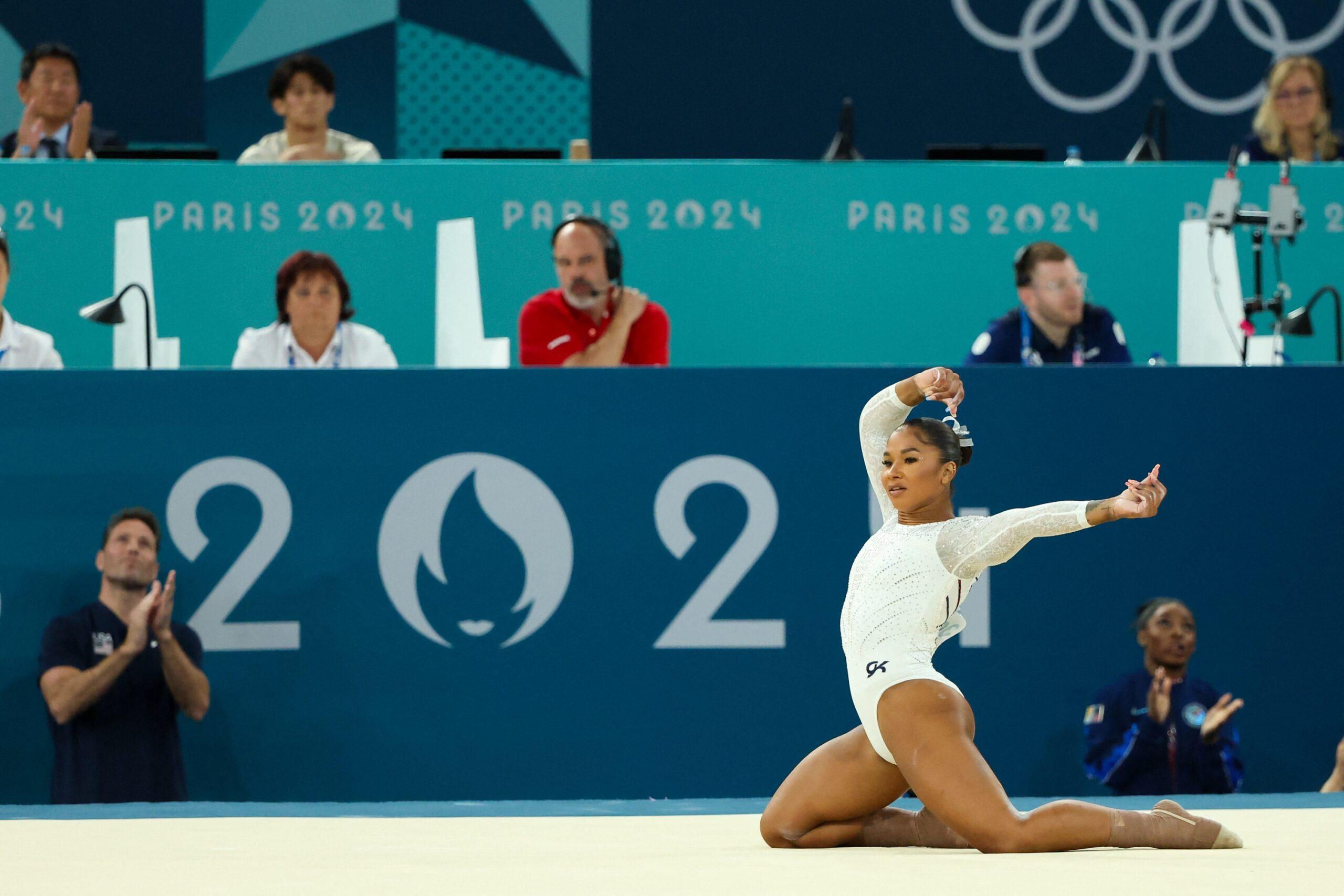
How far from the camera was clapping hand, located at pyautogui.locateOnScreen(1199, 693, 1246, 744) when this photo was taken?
5285 mm

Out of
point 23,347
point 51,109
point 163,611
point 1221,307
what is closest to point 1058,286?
point 1221,307

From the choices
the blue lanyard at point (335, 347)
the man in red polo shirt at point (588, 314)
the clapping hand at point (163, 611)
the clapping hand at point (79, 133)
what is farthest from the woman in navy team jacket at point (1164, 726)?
the clapping hand at point (79, 133)

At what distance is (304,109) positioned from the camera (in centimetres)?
773

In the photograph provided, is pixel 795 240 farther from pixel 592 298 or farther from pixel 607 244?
pixel 592 298

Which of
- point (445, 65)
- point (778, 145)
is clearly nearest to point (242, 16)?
point (445, 65)

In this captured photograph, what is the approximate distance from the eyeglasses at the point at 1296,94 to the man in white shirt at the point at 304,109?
13.5 ft

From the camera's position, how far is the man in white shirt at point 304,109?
769cm

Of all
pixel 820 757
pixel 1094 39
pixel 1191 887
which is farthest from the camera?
pixel 1094 39

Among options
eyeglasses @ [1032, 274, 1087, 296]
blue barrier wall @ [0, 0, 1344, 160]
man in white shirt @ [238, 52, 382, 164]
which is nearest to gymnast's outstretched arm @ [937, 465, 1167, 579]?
eyeglasses @ [1032, 274, 1087, 296]

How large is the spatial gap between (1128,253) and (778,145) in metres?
2.83

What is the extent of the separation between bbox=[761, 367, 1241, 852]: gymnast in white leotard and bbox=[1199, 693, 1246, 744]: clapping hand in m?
1.80

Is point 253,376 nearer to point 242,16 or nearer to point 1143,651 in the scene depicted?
point 1143,651

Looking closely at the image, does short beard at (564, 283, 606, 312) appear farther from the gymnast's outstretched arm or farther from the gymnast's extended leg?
the gymnast's extended leg

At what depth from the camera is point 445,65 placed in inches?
386
